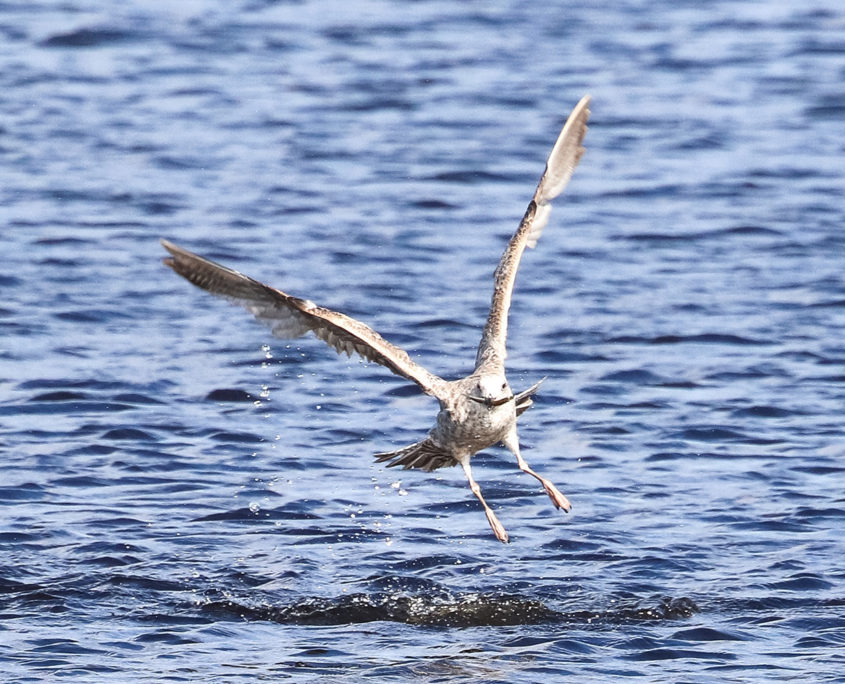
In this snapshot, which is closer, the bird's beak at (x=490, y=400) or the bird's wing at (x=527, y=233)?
the bird's beak at (x=490, y=400)

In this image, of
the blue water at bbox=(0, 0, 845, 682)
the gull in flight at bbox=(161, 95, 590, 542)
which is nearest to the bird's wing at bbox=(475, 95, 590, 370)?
the gull in flight at bbox=(161, 95, 590, 542)

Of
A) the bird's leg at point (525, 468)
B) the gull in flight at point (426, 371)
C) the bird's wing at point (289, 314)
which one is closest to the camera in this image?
the bird's wing at point (289, 314)

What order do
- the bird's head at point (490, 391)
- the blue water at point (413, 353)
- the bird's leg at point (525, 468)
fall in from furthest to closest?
the bird's leg at point (525, 468) → the blue water at point (413, 353) → the bird's head at point (490, 391)

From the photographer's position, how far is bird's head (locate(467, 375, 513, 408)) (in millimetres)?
8273

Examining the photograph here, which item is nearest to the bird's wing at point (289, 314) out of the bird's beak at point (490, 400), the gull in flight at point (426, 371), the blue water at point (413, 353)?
the gull in flight at point (426, 371)

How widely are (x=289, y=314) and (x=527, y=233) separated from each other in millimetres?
1830

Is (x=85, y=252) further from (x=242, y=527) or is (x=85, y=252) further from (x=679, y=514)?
(x=679, y=514)

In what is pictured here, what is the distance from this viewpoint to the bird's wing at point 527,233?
907 centimetres

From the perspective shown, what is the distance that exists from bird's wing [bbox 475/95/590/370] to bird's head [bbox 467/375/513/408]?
0.38m

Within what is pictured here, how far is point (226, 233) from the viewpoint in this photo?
15609 millimetres

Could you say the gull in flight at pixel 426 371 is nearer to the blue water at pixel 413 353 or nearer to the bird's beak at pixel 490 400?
the bird's beak at pixel 490 400

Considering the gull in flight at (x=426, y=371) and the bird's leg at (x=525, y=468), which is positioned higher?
the gull in flight at (x=426, y=371)

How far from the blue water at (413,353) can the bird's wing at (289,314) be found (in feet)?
4.20

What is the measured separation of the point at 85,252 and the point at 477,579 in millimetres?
7221
